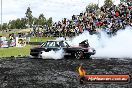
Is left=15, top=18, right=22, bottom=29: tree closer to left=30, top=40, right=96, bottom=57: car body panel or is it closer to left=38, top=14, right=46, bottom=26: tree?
left=38, top=14, right=46, bottom=26: tree

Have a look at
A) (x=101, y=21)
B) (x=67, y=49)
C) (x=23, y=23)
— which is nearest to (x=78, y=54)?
(x=67, y=49)

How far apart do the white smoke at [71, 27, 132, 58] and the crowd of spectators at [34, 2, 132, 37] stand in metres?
1.89

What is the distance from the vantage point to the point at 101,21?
143 feet

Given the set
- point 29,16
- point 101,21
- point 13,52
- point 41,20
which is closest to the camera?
point 13,52

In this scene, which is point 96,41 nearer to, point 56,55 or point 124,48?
point 124,48

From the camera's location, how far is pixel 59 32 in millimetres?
53812

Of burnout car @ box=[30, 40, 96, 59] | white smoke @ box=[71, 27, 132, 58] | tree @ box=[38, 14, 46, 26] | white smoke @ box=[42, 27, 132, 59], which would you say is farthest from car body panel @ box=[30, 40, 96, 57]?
tree @ box=[38, 14, 46, 26]

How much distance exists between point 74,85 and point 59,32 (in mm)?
40830

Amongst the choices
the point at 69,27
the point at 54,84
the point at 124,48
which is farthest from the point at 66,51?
the point at 69,27

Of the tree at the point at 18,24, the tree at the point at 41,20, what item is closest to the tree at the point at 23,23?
the tree at the point at 18,24

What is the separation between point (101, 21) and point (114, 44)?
32.5 feet

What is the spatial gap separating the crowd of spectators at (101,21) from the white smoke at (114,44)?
1.89 metres

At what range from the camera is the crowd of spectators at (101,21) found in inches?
1588

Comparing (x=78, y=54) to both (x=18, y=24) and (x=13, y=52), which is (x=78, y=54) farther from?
(x=18, y=24)
